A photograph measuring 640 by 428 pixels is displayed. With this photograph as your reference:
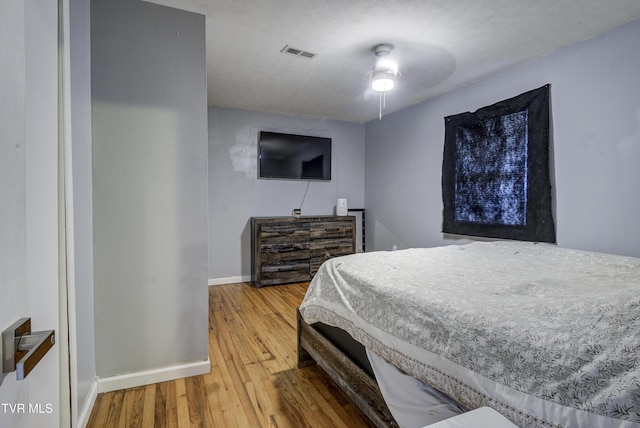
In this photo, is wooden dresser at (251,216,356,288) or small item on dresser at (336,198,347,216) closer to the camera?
wooden dresser at (251,216,356,288)

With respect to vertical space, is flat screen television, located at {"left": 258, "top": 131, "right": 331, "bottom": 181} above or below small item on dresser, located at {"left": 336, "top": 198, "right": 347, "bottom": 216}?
above

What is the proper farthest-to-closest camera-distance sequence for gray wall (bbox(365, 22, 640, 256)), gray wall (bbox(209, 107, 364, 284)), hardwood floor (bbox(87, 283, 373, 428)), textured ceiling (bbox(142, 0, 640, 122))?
gray wall (bbox(209, 107, 364, 284)) < gray wall (bbox(365, 22, 640, 256)) < textured ceiling (bbox(142, 0, 640, 122)) < hardwood floor (bbox(87, 283, 373, 428))

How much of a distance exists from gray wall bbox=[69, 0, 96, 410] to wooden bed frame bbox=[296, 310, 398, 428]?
1226 millimetres

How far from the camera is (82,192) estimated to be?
1.66m

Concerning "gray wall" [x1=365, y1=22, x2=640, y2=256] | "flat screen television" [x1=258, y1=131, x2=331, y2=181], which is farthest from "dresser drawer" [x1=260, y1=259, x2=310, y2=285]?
"gray wall" [x1=365, y1=22, x2=640, y2=256]

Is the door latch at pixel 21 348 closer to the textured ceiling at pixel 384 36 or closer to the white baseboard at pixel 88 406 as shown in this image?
the white baseboard at pixel 88 406

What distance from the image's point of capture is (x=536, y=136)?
106 inches

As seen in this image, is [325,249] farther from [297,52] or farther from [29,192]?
[29,192]

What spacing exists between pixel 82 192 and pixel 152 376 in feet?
3.90

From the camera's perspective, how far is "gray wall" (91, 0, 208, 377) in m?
1.86

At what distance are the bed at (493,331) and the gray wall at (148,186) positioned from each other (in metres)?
0.86

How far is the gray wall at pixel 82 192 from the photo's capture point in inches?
59.9

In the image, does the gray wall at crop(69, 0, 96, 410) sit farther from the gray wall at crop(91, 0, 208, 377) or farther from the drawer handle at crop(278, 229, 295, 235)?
the drawer handle at crop(278, 229, 295, 235)

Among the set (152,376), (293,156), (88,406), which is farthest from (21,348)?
(293,156)
